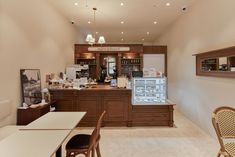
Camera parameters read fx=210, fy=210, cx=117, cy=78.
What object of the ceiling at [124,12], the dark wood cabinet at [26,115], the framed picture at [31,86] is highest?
the ceiling at [124,12]

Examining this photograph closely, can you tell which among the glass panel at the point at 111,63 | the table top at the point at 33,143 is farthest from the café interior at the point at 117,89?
the glass panel at the point at 111,63

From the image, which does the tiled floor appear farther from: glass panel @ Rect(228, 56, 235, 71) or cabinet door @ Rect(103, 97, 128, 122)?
glass panel @ Rect(228, 56, 235, 71)

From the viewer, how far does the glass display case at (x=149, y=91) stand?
19.0ft

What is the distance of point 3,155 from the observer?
1798 millimetres

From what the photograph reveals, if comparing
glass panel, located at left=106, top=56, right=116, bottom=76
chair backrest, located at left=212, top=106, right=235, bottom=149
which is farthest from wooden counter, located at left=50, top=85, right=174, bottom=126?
glass panel, located at left=106, top=56, right=116, bottom=76

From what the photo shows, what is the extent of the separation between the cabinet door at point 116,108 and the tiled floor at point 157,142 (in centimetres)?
32

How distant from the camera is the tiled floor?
4004 millimetres

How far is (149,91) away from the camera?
19.2ft

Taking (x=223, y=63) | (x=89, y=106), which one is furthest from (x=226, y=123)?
(x=89, y=106)

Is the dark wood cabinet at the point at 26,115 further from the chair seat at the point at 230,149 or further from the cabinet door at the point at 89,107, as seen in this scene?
the chair seat at the point at 230,149

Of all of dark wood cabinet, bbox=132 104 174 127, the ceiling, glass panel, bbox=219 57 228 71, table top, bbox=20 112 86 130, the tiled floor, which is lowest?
the tiled floor

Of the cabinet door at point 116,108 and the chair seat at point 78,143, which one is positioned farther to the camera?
the cabinet door at point 116,108

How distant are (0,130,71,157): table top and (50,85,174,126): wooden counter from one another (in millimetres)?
3387

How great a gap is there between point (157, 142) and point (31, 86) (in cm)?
321
